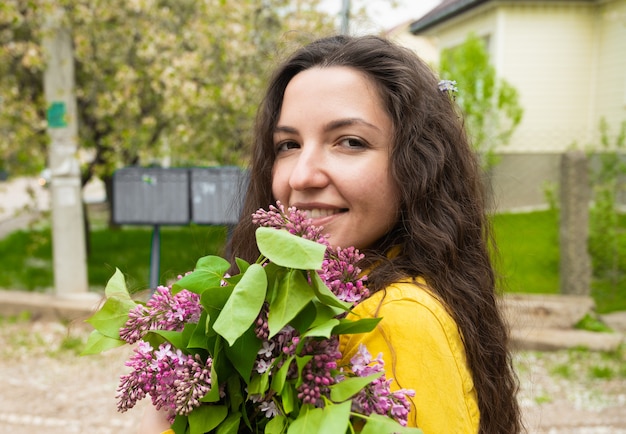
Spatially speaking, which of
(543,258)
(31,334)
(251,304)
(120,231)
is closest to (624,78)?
(543,258)

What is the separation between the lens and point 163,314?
1.18 meters

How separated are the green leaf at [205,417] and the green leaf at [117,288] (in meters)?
0.30

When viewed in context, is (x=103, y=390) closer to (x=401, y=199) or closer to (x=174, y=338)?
(x=401, y=199)

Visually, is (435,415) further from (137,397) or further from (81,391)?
(81,391)

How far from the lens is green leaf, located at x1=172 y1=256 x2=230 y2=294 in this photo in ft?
3.84

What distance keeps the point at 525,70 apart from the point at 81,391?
904 centimetres

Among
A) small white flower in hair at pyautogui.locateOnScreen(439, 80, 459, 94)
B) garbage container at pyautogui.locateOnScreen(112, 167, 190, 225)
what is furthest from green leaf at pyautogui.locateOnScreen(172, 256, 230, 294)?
garbage container at pyautogui.locateOnScreen(112, 167, 190, 225)

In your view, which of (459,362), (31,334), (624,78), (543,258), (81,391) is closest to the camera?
(459,362)

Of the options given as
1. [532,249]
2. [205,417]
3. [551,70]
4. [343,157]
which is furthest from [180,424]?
[551,70]

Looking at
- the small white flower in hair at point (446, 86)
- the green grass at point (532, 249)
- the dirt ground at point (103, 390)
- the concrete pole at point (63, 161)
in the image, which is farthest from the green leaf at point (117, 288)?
the green grass at point (532, 249)

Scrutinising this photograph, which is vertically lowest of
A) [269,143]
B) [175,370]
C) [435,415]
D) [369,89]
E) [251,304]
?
[435,415]

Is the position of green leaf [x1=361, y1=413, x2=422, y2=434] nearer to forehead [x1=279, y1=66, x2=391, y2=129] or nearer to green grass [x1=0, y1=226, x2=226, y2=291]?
forehead [x1=279, y1=66, x2=391, y2=129]

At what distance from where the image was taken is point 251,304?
1.02 m

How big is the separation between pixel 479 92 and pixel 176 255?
186 inches
